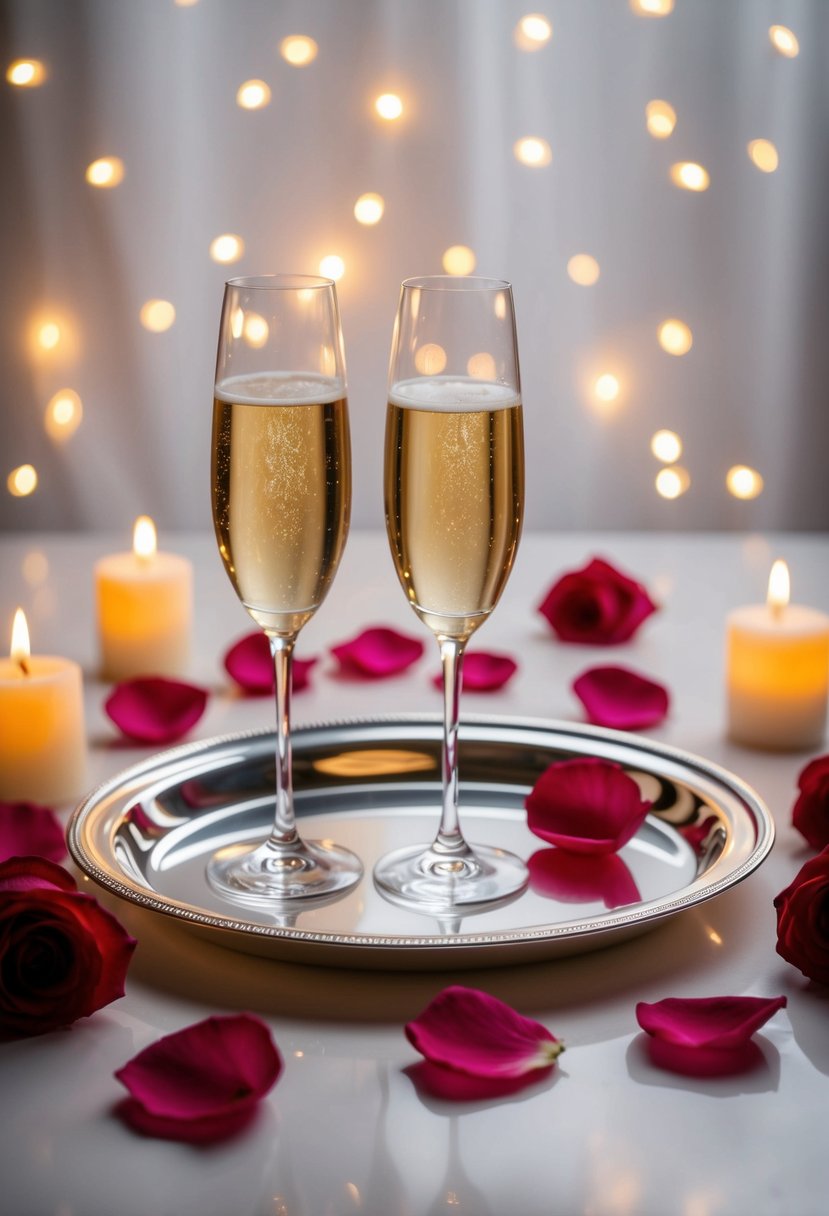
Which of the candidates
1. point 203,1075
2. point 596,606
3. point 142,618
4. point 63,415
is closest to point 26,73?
point 63,415

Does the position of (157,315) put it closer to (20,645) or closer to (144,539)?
(144,539)

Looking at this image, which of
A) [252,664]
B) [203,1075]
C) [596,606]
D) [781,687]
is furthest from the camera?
[596,606]

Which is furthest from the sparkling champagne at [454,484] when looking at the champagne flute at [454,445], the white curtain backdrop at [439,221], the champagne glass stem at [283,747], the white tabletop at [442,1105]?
the white curtain backdrop at [439,221]

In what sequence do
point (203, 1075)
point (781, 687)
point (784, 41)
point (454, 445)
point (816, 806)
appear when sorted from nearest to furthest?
1. point (203, 1075)
2. point (454, 445)
3. point (816, 806)
4. point (781, 687)
5. point (784, 41)

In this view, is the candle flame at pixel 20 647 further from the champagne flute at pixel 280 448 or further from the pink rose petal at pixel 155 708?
the champagne flute at pixel 280 448

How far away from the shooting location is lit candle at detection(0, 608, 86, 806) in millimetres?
1156

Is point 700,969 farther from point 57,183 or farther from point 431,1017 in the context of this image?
point 57,183

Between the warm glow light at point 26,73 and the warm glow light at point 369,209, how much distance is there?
0.48 m

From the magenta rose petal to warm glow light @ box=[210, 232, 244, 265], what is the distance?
1628 millimetres

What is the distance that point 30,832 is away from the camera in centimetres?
105

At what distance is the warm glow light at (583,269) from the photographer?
2.21m

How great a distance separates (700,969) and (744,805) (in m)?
0.20

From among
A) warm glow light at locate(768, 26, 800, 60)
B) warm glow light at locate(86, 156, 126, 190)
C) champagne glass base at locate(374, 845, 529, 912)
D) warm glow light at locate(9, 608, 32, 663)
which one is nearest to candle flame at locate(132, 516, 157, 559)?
warm glow light at locate(9, 608, 32, 663)

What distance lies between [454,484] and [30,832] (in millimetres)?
401
